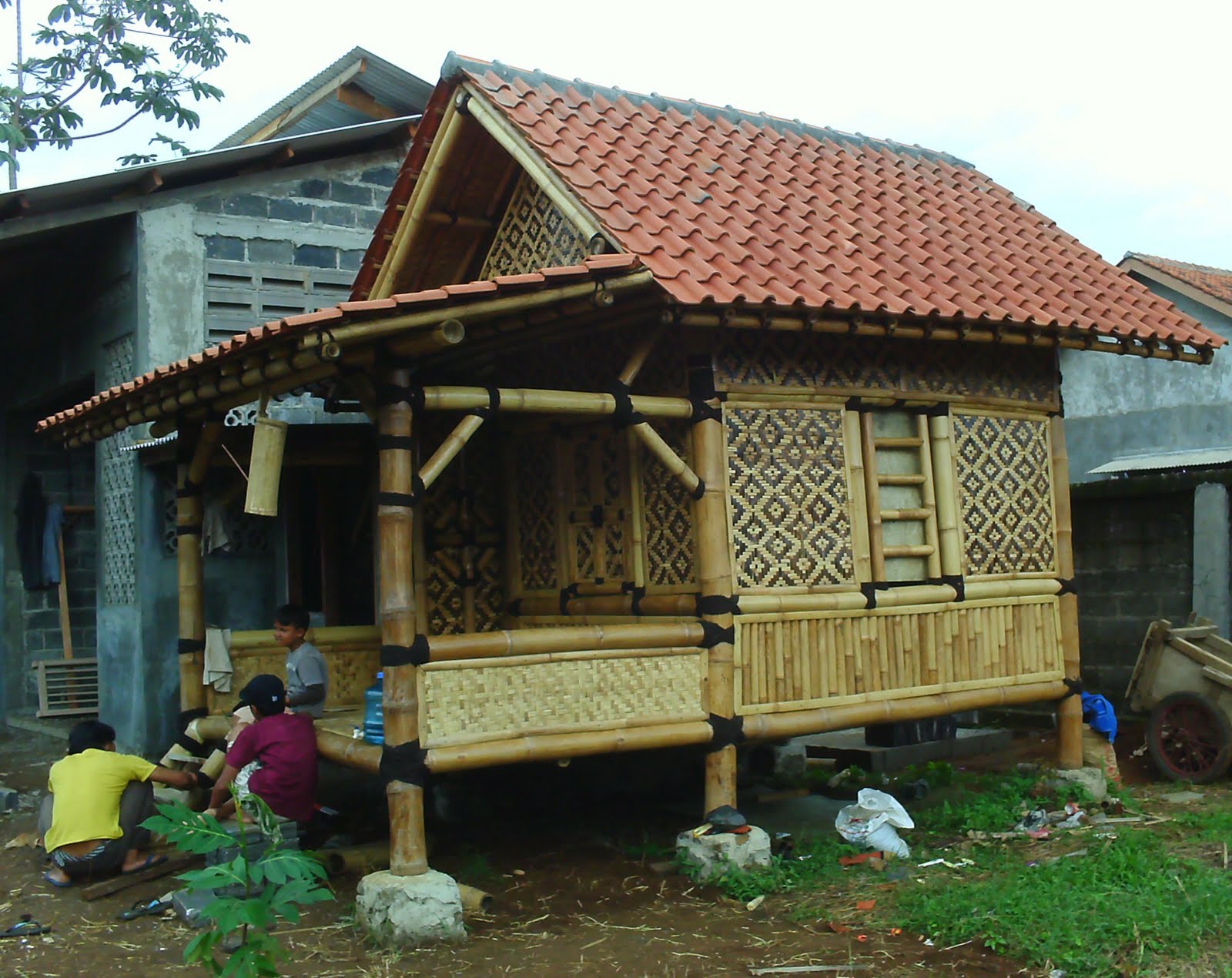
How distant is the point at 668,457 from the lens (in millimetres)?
7000

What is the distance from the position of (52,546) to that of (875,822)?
30.4 ft

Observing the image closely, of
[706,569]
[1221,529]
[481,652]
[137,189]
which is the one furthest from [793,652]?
[137,189]

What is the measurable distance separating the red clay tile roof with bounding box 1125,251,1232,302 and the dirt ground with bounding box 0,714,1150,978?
45.0 feet

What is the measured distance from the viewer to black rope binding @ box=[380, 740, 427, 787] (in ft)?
20.7

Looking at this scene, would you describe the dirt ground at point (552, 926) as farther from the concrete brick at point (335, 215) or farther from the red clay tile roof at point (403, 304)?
the concrete brick at point (335, 215)

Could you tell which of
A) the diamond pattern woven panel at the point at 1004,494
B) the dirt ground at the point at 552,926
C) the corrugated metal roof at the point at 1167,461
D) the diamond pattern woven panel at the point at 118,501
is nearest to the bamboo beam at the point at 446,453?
the dirt ground at the point at 552,926

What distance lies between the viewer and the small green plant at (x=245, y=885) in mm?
4430

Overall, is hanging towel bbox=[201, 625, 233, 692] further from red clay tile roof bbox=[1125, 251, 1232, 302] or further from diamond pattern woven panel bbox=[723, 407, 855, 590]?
red clay tile roof bbox=[1125, 251, 1232, 302]

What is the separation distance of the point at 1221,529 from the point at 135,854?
26.9ft

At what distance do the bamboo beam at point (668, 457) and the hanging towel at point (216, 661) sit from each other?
359 centimetres

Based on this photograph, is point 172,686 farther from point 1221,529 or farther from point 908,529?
point 1221,529

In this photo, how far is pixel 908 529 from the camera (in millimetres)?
8188

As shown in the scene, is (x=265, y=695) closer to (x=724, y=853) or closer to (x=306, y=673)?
(x=306, y=673)

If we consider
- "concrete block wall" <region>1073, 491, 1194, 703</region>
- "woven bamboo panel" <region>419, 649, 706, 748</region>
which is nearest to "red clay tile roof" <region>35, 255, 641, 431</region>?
"woven bamboo panel" <region>419, 649, 706, 748</region>
